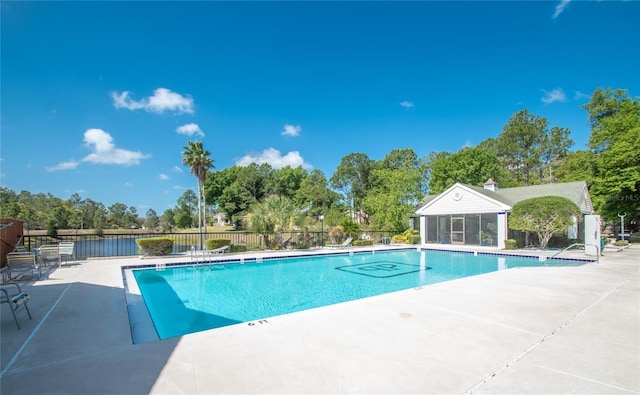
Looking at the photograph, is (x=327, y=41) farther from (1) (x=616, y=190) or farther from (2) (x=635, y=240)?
(2) (x=635, y=240)

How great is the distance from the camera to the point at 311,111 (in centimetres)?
2320

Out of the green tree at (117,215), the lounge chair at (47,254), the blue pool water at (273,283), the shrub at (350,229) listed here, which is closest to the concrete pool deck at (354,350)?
the blue pool water at (273,283)

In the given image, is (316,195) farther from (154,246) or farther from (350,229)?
(154,246)

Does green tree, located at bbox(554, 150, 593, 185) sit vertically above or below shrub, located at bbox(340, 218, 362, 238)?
above

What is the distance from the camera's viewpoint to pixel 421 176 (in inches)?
1220

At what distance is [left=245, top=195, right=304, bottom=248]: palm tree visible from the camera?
49.0 ft

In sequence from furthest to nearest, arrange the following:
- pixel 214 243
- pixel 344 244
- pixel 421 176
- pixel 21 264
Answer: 1. pixel 421 176
2. pixel 344 244
3. pixel 214 243
4. pixel 21 264

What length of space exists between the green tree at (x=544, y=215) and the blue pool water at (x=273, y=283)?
276cm

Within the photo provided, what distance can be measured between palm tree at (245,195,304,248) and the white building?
31.2 ft

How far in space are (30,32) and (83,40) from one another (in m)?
1.55

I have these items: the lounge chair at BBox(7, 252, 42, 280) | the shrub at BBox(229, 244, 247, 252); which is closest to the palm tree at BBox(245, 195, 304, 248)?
the shrub at BBox(229, 244, 247, 252)

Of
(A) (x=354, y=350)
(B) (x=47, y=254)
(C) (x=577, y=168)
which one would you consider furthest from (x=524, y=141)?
(B) (x=47, y=254)

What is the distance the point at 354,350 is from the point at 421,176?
2984 centimetres

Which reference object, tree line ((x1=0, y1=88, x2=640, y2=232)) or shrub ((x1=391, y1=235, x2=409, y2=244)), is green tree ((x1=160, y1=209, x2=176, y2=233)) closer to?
tree line ((x1=0, y1=88, x2=640, y2=232))
